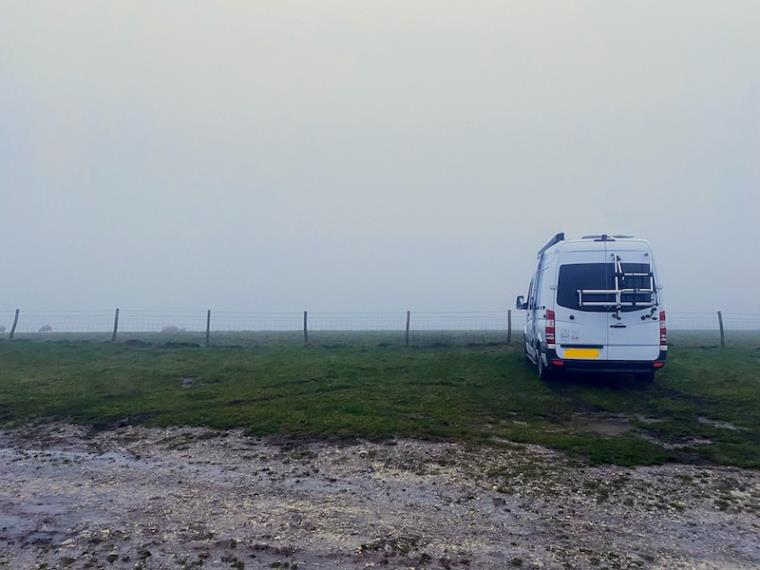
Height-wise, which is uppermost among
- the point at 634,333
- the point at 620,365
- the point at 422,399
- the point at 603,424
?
A: the point at 634,333

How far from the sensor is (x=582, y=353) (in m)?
11.6

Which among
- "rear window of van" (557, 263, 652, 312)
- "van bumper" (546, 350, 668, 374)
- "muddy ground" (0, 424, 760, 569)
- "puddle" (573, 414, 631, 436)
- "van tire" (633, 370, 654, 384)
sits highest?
"rear window of van" (557, 263, 652, 312)

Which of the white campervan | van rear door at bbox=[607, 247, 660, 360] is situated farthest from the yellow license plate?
van rear door at bbox=[607, 247, 660, 360]

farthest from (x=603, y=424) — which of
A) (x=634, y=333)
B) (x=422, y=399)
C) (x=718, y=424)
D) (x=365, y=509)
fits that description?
(x=365, y=509)

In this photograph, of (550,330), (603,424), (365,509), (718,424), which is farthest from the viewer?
(550,330)

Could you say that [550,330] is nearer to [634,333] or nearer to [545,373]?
[545,373]

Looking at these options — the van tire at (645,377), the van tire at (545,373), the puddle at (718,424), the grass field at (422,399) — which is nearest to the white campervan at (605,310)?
the van tire at (545,373)

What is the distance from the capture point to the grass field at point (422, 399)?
8539mm

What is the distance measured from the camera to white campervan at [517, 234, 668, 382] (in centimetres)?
1144

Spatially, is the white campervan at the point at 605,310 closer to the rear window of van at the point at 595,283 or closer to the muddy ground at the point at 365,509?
the rear window of van at the point at 595,283

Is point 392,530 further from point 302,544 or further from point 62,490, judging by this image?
point 62,490

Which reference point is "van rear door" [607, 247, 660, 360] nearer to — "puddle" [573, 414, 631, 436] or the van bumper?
the van bumper

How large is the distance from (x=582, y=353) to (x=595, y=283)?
1344 millimetres

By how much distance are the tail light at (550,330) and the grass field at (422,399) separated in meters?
1.05
